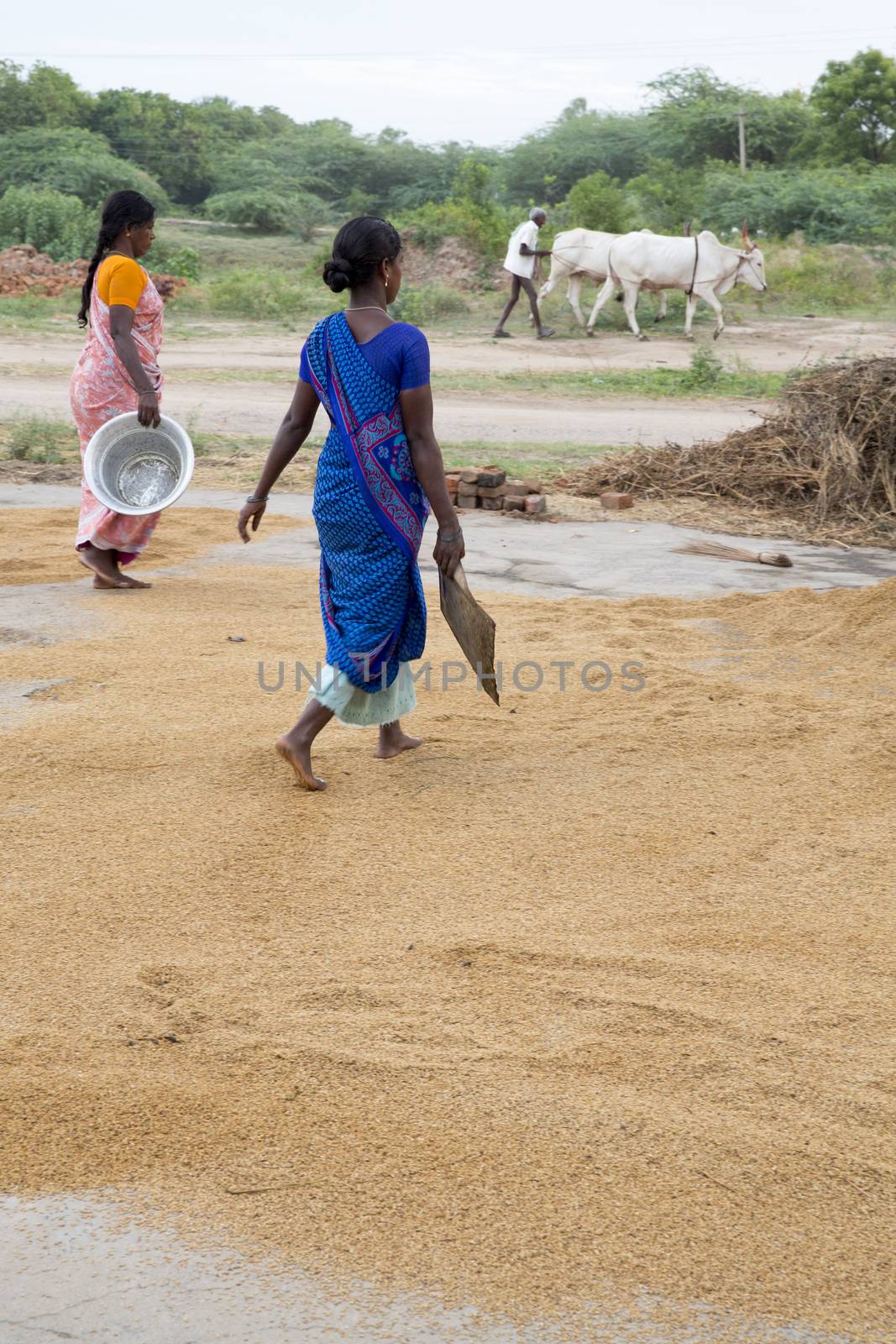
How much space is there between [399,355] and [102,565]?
9.25ft

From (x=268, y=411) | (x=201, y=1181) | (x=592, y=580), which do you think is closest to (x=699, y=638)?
(x=592, y=580)

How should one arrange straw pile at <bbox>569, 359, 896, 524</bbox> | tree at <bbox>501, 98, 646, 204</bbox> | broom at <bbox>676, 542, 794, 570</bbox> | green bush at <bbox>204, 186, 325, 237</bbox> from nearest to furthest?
broom at <bbox>676, 542, 794, 570</bbox> → straw pile at <bbox>569, 359, 896, 524</bbox> → green bush at <bbox>204, 186, 325, 237</bbox> → tree at <bbox>501, 98, 646, 204</bbox>

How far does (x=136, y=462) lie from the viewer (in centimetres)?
607

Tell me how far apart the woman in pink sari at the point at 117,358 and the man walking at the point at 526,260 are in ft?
39.3

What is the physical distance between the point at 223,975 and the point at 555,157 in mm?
37163

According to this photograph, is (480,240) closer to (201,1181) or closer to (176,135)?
(176,135)

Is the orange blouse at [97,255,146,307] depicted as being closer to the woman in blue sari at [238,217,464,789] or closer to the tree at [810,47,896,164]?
the woman in blue sari at [238,217,464,789]

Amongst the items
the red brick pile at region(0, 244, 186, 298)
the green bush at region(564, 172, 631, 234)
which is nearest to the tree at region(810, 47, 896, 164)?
the green bush at region(564, 172, 631, 234)

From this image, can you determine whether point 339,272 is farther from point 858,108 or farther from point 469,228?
point 858,108

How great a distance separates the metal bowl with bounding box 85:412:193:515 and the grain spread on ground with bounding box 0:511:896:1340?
132 cm

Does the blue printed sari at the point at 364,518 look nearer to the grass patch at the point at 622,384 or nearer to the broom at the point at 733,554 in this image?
the broom at the point at 733,554

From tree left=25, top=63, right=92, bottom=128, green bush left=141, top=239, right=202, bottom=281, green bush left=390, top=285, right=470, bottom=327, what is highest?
tree left=25, top=63, right=92, bottom=128

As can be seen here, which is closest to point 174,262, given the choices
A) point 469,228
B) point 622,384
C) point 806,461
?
point 469,228

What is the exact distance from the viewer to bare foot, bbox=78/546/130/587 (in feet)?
19.6
